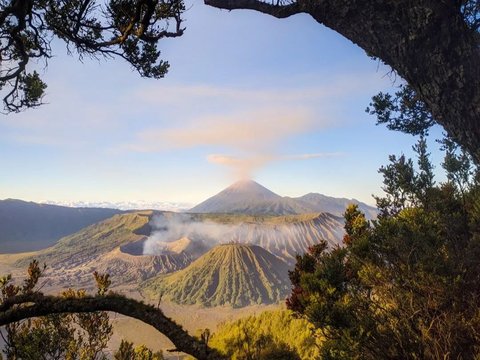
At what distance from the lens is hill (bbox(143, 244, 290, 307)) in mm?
64000

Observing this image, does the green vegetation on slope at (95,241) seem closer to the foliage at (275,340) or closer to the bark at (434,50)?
the foliage at (275,340)

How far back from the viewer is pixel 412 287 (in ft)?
19.5

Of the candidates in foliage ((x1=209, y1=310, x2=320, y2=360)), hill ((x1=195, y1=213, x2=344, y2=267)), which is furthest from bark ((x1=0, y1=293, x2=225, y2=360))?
hill ((x1=195, y1=213, x2=344, y2=267))

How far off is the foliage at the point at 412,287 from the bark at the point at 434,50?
3.33 meters

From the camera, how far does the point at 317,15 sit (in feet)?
12.1

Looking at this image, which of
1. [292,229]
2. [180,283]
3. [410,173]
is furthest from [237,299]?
[410,173]

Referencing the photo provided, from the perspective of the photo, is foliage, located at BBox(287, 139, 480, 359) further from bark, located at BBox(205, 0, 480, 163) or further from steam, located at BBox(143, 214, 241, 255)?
steam, located at BBox(143, 214, 241, 255)

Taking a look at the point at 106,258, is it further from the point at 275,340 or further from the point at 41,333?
the point at 41,333

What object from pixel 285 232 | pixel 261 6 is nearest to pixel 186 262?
pixel 285 232

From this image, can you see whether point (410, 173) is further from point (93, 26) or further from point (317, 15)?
point (93, 26)

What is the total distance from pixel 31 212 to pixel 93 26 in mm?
196597

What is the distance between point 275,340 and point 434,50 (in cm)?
1467

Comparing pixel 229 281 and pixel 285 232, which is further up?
pixel 285 232

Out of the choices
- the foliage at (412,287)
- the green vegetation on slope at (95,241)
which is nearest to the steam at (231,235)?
the green vegetation on slope at (95,241)
